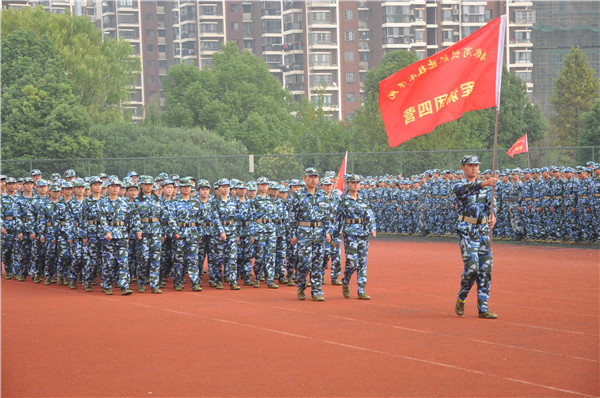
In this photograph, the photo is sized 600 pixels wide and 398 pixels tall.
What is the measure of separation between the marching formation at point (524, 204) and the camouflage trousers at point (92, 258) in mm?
8288

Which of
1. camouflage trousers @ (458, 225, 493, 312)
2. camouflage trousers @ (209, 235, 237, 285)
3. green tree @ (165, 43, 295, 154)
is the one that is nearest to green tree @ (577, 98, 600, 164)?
green tree @ (165, 43, 295, 154)

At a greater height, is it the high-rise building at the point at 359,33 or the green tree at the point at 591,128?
the high-rise building at the point at 359,33

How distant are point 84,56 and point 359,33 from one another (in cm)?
5122

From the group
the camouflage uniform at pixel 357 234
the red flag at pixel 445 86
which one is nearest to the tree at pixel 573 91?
the camouflage uniform at pixel 357 234

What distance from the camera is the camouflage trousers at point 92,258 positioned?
15.8 meters

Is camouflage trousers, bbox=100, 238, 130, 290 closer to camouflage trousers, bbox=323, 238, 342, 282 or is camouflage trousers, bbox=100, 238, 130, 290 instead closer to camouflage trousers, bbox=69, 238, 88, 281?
camouflage trousers, bbox=69, 238, 88, 281

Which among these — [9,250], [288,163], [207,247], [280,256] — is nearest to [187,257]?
[207,247]

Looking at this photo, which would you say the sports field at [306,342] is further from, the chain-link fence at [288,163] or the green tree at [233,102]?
the green tree at [233,102]

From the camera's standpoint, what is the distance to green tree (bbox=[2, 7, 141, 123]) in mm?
53688

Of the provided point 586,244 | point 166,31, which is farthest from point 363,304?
point 166,31

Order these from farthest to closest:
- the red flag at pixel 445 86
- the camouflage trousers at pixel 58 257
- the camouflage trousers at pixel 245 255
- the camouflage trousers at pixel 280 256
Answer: the camouflage trousers at pixel 58 257
the camouflage trousers at pixel 280 256
the camouflage trousers at pixel 245 255
the red flag at pixel 445 86

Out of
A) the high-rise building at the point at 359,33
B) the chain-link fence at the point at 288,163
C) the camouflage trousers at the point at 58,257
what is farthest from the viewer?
the high-rise building at the point at 359,33

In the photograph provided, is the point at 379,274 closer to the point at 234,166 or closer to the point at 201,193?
the point at 201,193

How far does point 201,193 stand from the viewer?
15.9 metres
